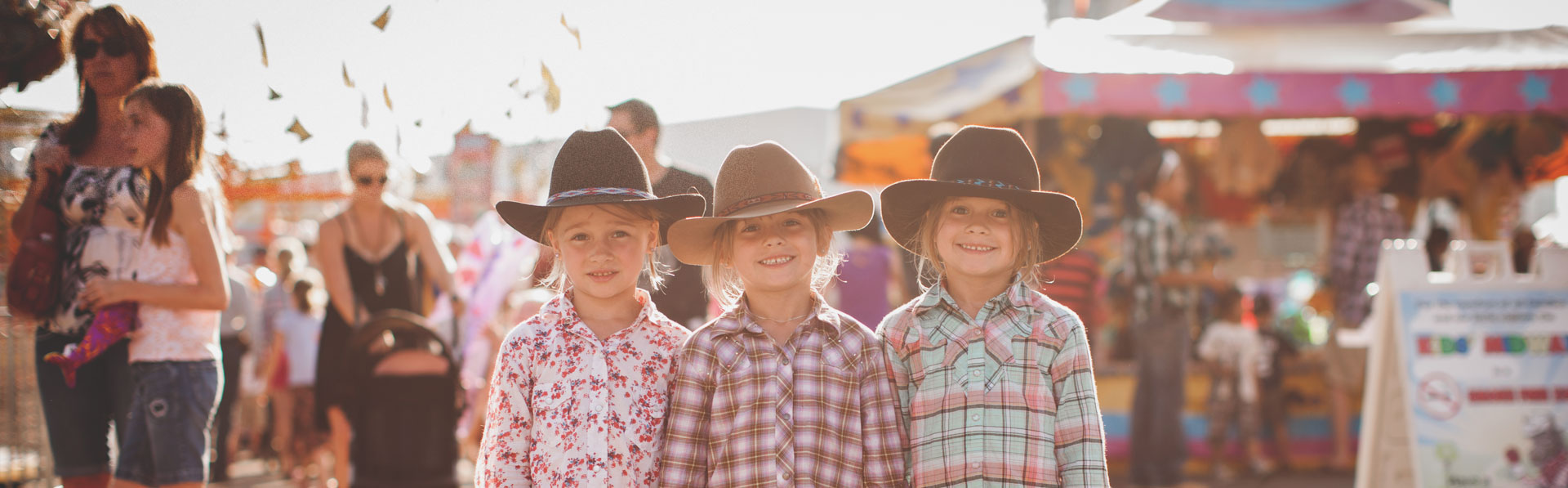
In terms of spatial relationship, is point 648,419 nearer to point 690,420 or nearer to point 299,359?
point 690,420

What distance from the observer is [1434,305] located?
4.46 meters

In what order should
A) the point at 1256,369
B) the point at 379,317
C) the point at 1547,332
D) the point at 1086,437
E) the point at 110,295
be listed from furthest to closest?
the point at 1256,369, the point at 1547,332, the point at 379,317, the point at 110,295, the point at 1086,437

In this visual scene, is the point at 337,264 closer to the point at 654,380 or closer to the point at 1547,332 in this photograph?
the point at 654,380

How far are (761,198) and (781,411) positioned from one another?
1.60 feet

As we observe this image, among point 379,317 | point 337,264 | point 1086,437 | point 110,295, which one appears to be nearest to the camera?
point 1086,437

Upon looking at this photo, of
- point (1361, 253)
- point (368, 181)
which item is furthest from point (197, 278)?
point (1361, 253)

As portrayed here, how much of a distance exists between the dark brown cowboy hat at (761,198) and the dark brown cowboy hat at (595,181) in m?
0.07

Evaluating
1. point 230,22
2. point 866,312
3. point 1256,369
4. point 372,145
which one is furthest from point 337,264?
point 1256,369

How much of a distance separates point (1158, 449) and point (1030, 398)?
5.03 m

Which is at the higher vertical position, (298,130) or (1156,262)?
(298,130)

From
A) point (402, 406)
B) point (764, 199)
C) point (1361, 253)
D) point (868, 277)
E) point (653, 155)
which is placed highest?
point (653, 155)

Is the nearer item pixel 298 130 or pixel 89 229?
pixel 89 229

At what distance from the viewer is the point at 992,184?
2477mm

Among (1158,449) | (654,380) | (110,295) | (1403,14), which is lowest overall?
(1158,449)
